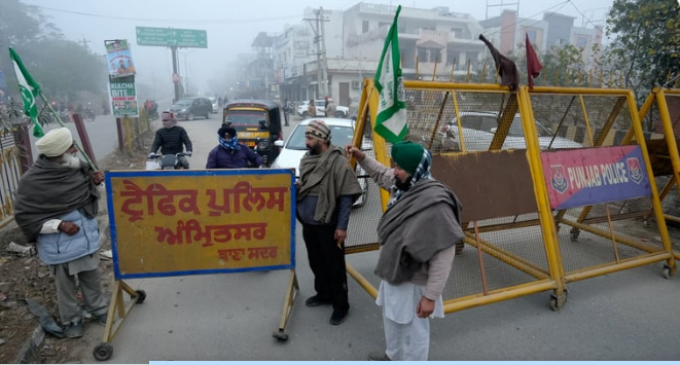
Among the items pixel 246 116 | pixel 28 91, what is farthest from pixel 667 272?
pixel 246 116

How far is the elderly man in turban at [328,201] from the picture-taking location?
3066mm

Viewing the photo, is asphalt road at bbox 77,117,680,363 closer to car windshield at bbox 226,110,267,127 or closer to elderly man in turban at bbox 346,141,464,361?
elderly man in turban at bbox 346,141,464,361

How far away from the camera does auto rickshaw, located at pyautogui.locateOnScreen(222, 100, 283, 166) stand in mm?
10266

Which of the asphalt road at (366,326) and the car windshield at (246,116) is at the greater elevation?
the car windshield at (246,116)

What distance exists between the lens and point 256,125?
34.8 feet

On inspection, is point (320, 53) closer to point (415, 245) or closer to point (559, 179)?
point (559, 179)

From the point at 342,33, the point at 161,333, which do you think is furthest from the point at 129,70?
the point at 342,33

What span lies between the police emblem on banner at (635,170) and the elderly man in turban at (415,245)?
3.06 metres

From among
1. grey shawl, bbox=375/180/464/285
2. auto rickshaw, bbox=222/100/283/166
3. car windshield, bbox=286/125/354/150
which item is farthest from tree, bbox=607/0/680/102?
auto rickshaw, bbox=222/100/283/166

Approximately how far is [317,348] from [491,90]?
8.87ft

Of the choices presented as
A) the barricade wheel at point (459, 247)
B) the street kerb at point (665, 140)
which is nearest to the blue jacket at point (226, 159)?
the barricade wheel at point (459, 247)

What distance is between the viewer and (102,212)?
6031 mm

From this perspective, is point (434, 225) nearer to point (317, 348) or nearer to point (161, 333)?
point (317, 348)

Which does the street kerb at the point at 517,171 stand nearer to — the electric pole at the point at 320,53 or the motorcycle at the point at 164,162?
the motorcycle at the point at 164,162
